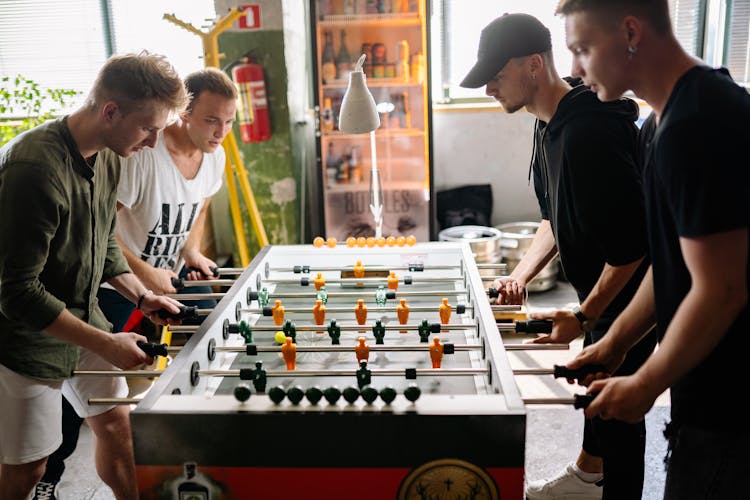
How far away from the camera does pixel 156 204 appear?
284cm

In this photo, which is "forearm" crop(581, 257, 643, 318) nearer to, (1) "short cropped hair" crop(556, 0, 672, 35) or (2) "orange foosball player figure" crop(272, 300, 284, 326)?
(1) "short cropped hair" crop(556, 0, 672, 35)

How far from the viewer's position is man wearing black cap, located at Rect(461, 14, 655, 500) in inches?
81.6

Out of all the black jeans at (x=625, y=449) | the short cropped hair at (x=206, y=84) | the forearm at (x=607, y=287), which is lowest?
the black jeans at (x=625, y=449)

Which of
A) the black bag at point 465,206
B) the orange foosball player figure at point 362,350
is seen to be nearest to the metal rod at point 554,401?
the orange foosball player figure at point 362,350

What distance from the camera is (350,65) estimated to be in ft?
17.0

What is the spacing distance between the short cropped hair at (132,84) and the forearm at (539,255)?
1411 mm

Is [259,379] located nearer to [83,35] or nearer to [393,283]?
[393,283]

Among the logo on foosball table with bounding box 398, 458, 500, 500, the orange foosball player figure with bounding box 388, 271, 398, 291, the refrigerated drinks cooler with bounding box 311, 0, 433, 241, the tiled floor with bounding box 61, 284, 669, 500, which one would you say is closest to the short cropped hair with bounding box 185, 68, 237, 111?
the orange foosball player figure with bounding box 388, 271, 398, 291

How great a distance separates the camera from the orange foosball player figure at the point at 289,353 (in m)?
1.98

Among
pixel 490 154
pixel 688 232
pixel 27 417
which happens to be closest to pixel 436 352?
pixel 688 232

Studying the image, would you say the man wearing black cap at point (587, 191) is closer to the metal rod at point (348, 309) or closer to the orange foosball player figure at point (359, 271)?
the metal rod at point (348, 309)

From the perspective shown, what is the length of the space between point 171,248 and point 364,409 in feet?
5.48

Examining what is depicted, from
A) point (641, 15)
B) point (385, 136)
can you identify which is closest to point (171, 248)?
point (641, 15)

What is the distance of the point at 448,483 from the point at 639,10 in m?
1.07
